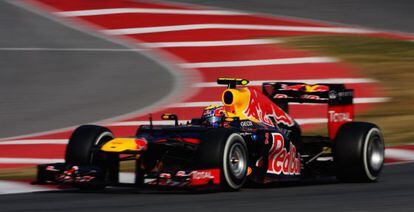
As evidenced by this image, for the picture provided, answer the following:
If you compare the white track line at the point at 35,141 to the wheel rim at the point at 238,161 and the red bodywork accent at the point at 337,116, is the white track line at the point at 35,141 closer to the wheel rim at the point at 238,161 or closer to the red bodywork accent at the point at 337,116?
the red bodywork accent at the point at 337,116

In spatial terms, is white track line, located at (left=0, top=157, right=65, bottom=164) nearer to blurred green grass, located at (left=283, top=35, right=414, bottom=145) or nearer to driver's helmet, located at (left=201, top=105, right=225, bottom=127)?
driver's helmet, located at (left=201, top=105, right=225, bottom=127)

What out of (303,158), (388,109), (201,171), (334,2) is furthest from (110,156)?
(334,2)

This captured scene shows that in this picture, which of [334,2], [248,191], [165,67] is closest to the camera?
[248,191]

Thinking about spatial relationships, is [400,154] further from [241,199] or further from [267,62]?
[267,62]

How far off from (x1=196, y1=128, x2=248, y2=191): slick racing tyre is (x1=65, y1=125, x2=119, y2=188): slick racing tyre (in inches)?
38.5

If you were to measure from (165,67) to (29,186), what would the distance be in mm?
8805

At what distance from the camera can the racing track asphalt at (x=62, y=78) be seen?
16344 millimetres

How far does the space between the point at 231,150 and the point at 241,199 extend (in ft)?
2.17

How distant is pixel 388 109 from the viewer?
16641 millimetres

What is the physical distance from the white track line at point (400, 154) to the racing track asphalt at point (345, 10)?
9169 millimetres

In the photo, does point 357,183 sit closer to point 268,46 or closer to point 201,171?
point 201,171

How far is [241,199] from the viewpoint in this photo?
8.95 m

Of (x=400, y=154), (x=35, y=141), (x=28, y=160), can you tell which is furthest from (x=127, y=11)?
(x=400, y=154)

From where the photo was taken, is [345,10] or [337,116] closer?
[337,116]
